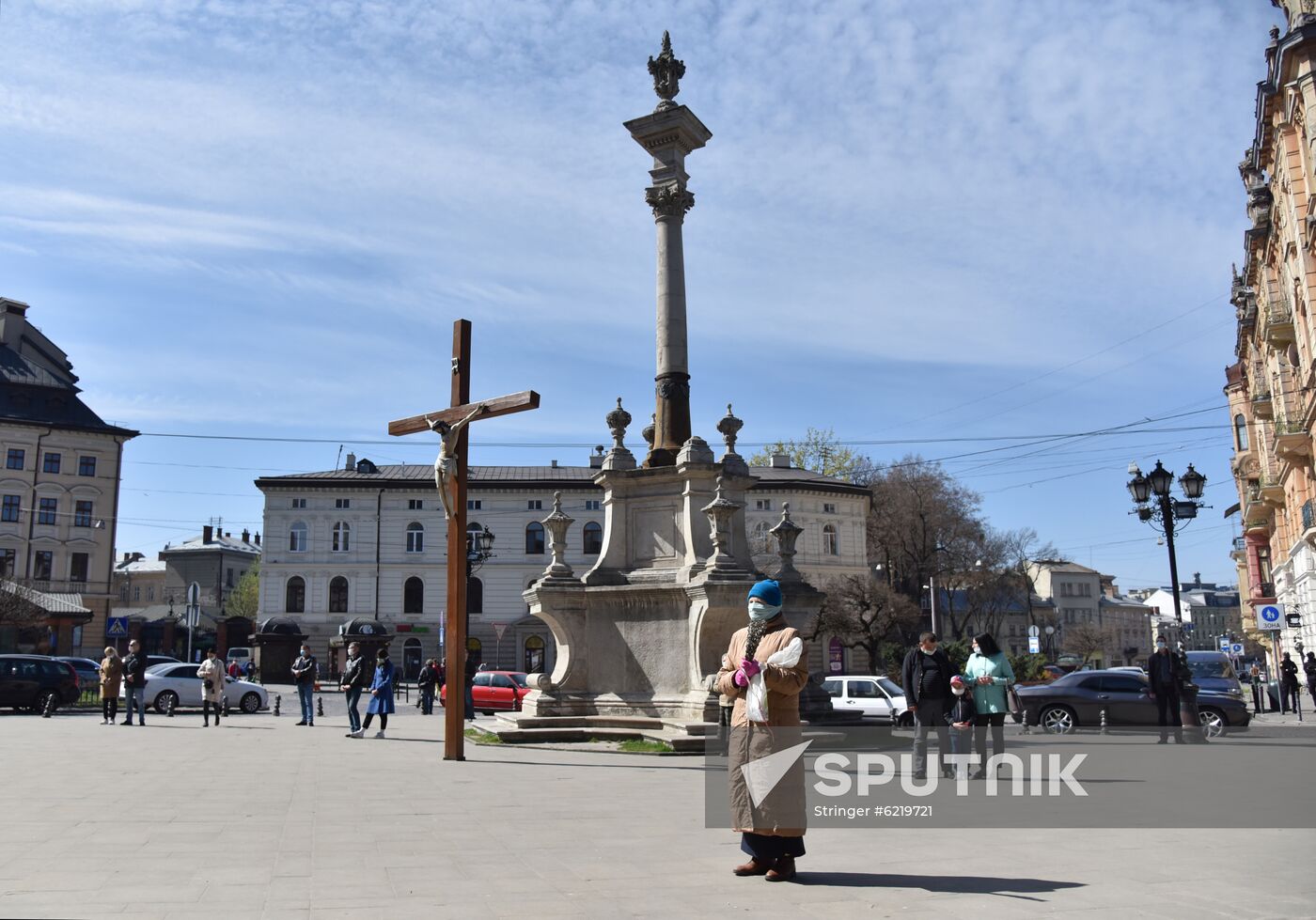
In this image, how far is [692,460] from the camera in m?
16.5

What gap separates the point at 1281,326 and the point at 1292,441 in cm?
395

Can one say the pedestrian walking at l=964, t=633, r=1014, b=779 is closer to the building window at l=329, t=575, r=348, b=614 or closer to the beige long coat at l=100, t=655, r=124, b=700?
the beige long coat at l=100, t=655, r=124, b=700

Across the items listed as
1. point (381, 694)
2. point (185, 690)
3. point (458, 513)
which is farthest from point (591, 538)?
point (458, 513)

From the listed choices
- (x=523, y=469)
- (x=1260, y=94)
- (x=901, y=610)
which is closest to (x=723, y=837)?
(x=1260, y=94)

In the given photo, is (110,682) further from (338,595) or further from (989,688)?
(338,595)

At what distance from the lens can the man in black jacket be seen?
37.8ft

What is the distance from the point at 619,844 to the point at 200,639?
82769 millimetres

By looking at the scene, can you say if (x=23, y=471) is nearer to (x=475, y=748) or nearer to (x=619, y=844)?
(x=475, y=748)

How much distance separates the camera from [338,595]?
6125 cm

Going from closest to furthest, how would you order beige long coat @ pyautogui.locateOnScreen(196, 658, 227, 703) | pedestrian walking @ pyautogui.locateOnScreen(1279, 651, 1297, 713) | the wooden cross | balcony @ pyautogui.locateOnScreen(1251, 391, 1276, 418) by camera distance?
the wooden cross < beige long coat @ pyautogui.locateOnScreen(196, 658, 227, 703) < pedestrian walking @ pyautogui.locateOnScreen(1279, 651, 1297, 713) < balcony @ pyautogui.locateOnScreen(1251, 391, 1276, 418)

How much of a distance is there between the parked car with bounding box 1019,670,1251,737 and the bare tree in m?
28.1

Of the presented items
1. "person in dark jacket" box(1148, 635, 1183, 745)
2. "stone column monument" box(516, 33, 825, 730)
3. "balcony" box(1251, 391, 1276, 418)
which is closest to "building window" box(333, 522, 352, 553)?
"stone column monument" box(516, 33, 825, 730)

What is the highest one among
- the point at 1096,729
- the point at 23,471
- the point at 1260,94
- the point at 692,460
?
the point at 1260,94

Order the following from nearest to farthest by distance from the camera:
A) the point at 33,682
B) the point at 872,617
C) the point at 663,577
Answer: the point at 663,577
the point at 33,682
the point at 872,617
